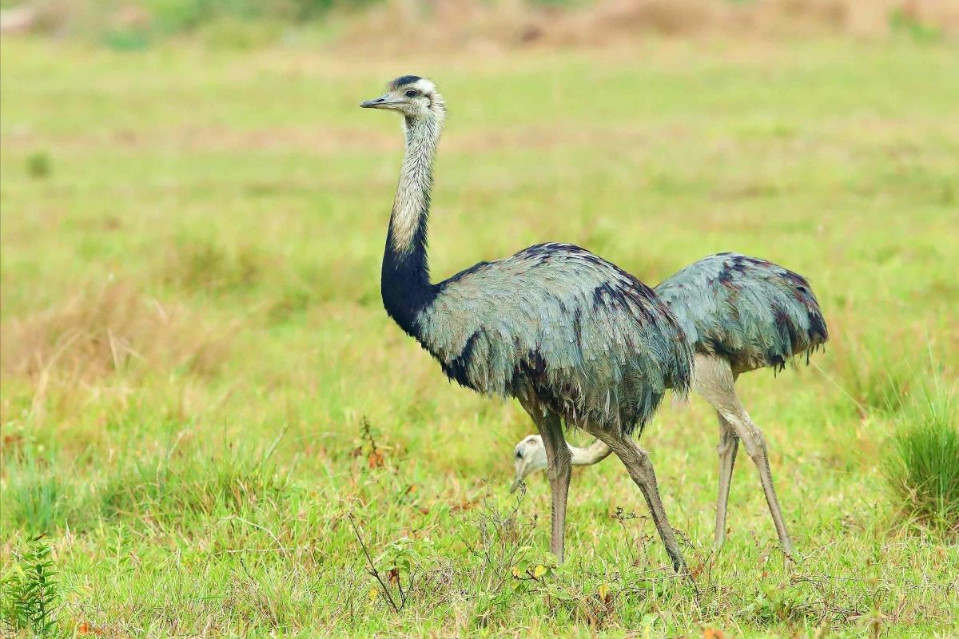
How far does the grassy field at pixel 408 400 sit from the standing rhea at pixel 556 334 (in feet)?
1.55

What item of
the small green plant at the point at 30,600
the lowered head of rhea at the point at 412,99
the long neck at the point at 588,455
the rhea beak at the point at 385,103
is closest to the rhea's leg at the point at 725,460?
the long neck at the point at 588,455

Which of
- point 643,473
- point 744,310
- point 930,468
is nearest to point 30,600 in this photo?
point 643,473

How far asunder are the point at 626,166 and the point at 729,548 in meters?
10.1

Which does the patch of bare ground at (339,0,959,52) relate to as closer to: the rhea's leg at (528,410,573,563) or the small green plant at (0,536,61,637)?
the rhea's leg at (528,410,573,563)

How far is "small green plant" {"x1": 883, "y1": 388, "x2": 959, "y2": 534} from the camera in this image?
5418 mm

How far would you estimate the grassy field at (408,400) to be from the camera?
4.59 meters

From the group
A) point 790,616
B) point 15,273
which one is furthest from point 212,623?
point 15,273

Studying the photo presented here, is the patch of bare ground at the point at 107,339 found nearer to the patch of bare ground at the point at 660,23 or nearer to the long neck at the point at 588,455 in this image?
the long neck at the point at 588,455

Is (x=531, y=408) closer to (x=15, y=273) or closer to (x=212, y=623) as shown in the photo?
(x=212, y=623)

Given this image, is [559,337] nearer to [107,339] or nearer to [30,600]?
[30,600]

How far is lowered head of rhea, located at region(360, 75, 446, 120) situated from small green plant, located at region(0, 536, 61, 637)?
74.8 inches

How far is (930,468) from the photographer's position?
545 cm

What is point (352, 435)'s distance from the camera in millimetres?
6512

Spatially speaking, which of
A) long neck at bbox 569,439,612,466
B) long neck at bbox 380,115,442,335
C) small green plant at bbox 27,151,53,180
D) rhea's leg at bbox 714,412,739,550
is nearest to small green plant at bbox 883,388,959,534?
rhea's leg at bbox 714,412,739,550
